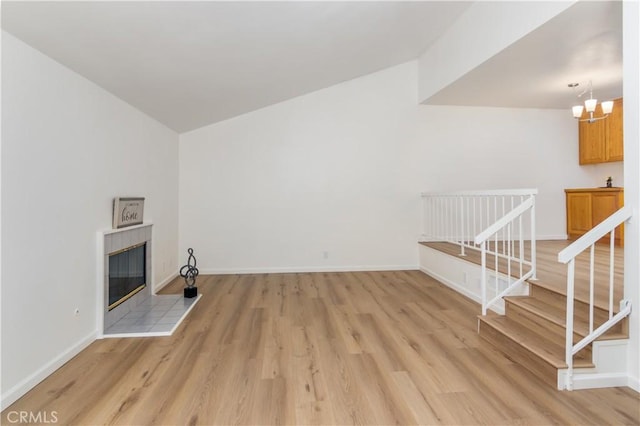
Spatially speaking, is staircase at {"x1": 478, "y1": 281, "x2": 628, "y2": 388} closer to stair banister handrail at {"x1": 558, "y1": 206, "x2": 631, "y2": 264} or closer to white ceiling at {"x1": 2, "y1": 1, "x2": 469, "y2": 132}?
stair banister handrail at {"x1": 558, "y1": 206, "x2": 631, "y2": 264}

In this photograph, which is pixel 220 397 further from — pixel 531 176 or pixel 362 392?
pixel 531 176

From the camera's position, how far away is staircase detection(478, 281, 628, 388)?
7.08 feet

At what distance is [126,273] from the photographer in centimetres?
354

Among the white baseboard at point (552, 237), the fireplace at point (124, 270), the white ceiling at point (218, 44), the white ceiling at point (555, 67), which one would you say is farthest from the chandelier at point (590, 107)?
the fireplace at point (124, 270)

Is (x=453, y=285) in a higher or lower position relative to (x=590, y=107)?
lower

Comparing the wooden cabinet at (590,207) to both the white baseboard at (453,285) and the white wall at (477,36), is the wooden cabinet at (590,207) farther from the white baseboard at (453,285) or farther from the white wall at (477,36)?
the white wall at (477,36)

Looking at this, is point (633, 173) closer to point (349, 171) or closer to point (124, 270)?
point (349, 171)

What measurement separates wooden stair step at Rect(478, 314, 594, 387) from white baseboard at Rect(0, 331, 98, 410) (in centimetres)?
336

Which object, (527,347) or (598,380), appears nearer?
(598,380)

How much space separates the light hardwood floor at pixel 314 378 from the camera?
1.84 metres

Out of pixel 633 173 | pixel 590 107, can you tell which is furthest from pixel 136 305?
pixel 590 107

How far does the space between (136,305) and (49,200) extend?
1850 mm

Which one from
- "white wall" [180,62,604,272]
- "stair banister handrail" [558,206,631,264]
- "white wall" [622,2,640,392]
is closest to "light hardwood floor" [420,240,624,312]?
"white wall" [622,2,640,392]

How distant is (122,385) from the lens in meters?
2.15
